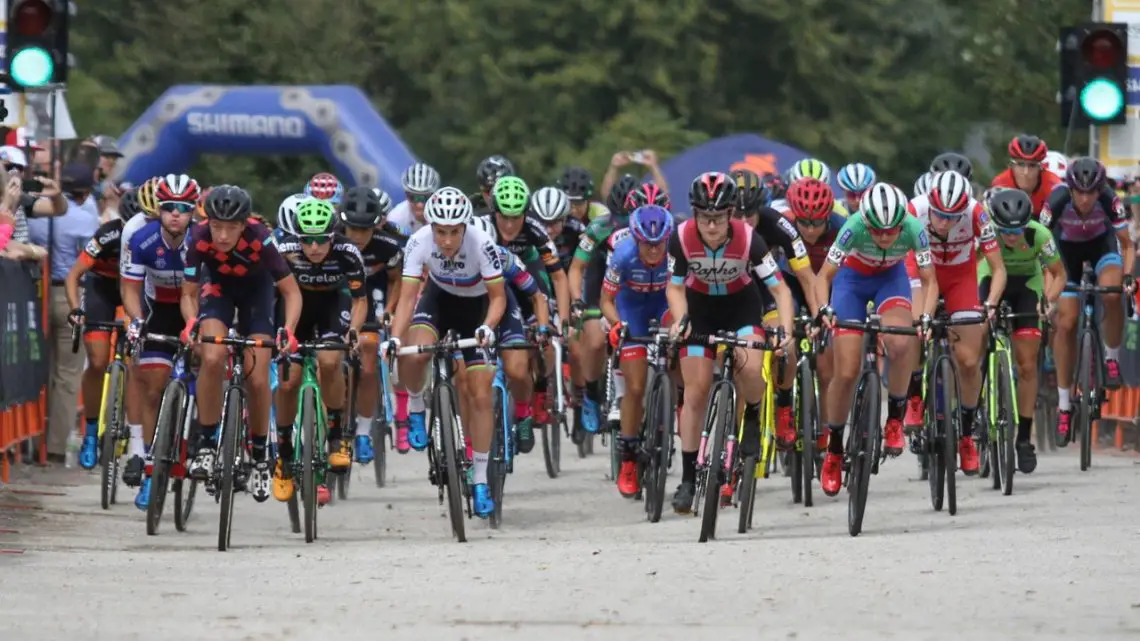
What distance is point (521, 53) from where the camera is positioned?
46.8 meters

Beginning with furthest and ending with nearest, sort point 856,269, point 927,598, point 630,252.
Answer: point 630,252 → point 856,269 → point 927,598

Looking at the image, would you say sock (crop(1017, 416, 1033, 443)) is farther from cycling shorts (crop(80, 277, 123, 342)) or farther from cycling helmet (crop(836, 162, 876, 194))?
cycling shorts (crop(80, 277, 123, 342))

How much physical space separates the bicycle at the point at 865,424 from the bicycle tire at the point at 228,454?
3.09 metres

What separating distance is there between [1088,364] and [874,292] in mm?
3451

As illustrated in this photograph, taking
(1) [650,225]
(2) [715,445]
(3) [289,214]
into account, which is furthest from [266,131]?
(2) [715,445]

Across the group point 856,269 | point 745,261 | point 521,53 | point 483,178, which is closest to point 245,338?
point 745,261

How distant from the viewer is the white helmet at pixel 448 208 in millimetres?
15492

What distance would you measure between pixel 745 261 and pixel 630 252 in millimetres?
2506

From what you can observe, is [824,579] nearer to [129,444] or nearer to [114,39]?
[129,444]

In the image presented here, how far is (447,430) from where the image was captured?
1470 cm

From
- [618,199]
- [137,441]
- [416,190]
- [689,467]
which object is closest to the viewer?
[689,467]

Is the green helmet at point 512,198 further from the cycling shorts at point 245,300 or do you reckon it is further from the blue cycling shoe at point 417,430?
the cycling shorts at point 245,300

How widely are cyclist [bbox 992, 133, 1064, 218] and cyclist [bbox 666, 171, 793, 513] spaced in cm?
479

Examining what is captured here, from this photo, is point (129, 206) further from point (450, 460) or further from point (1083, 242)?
point (1083, 242)
